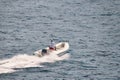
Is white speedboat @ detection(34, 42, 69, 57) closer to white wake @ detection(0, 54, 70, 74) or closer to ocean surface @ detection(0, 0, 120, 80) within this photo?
white wake @ detection(0, 54, 70, 74)

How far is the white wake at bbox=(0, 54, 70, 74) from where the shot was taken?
172 ft

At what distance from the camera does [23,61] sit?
182 ft

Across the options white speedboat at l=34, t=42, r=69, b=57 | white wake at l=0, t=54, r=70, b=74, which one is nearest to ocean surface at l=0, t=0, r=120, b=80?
white wake at l=0, t=54, r=70, b=74

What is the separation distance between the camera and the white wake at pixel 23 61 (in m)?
52.5

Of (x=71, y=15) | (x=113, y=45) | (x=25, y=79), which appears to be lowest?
(x=25, y=79)

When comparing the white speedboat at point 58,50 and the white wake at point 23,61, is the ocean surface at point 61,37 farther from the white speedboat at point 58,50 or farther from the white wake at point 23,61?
the white speedboat at point 58,50

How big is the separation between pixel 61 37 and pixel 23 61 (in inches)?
694

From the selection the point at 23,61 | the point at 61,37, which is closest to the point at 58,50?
the point at 23,61

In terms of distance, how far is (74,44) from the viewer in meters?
67.8

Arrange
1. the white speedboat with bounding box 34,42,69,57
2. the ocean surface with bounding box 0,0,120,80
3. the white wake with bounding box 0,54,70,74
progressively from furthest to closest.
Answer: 1. the white speedboat with bounding box 34,42,69,57
2. the ocean surface with bounding box 0,0,120,80
3. the white wake with bounding box 0,54,70,74

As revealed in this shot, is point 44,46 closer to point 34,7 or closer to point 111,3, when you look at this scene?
point 34,7

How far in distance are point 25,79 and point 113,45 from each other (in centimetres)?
2032

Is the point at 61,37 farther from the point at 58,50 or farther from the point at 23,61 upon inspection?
the point at 23,61

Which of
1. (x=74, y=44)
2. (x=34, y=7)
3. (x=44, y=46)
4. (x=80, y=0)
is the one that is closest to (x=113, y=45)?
(x=74, y=44)
